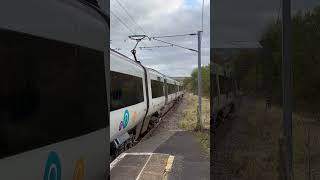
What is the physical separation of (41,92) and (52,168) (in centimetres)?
76

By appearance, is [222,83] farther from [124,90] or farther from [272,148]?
[272,148]

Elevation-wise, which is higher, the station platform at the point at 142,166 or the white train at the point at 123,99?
the white train at the point at 123,99

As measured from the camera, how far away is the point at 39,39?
4.23 m

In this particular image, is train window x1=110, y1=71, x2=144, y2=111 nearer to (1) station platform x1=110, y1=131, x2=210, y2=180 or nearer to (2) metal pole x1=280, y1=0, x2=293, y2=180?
(1) station platform x1=110, y1=131, x2=210, y2=180

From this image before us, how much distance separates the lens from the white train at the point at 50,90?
3656mm

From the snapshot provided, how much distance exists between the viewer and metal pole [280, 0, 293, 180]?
450 centimetres

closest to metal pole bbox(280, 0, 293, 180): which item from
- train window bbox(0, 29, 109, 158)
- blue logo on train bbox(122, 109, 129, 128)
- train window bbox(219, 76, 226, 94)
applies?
train window bbox(0, 29, 109, 158)

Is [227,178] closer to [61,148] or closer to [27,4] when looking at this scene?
[61,148]

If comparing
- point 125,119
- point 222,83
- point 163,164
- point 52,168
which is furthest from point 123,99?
point 222,83

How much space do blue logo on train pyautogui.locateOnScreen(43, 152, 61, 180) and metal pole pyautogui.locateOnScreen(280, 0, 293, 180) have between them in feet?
7.09

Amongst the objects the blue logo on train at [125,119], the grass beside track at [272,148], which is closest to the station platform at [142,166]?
the blue logo on train at [125,119]

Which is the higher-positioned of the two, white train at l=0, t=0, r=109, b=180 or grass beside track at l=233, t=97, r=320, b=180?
white train at l=0, t=0, r=109, b=180

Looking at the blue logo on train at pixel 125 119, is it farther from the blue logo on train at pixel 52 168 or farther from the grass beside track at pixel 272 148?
the blue logo on train at pixel 52 168

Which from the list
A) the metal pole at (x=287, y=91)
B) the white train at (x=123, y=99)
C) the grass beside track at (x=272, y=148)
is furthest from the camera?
the white train at (x=123, y=99)
